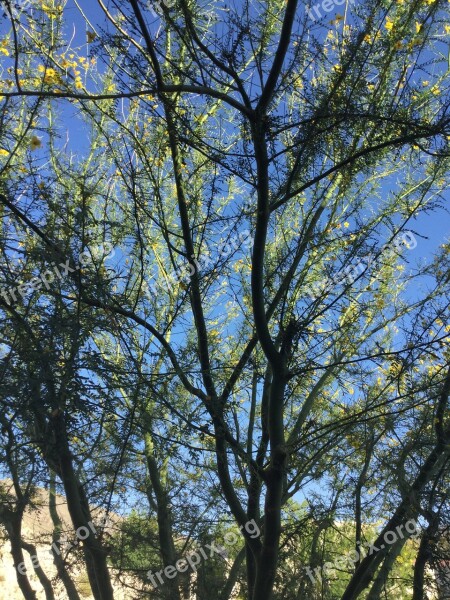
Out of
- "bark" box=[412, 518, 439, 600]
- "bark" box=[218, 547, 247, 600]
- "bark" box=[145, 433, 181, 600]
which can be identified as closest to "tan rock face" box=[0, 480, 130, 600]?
"bark" box=[145, 433, 181, 600]

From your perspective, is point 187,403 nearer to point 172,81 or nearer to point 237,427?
point 237,427

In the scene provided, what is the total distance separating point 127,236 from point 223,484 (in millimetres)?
1520

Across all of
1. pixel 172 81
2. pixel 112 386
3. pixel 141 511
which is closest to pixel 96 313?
pixel 112 386

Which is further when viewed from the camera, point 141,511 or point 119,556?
point 141,511

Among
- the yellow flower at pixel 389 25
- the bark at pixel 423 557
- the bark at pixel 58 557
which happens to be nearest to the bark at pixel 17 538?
the bark at pixel 58 557

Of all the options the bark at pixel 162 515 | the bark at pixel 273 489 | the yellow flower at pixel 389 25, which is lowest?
the bark at pixel 273 489

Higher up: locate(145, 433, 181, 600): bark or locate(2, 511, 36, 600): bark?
locate(145, 433, 181, 600): bark

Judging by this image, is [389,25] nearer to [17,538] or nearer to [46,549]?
[17,538]

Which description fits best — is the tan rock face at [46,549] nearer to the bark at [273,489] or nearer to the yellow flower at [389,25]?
the bark at [273,489]

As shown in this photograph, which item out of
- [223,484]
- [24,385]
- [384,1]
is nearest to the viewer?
[24,385]

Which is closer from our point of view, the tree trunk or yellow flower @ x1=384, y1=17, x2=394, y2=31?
the tree trunk

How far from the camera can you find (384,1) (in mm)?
3068

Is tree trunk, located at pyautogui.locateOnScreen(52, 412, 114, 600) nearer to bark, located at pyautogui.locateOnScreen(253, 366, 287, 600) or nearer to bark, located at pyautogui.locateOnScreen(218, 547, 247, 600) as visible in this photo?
bark, located at pyautogui.locateOnScreen(253, 366, 287, 600)

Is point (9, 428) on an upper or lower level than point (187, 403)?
lower
